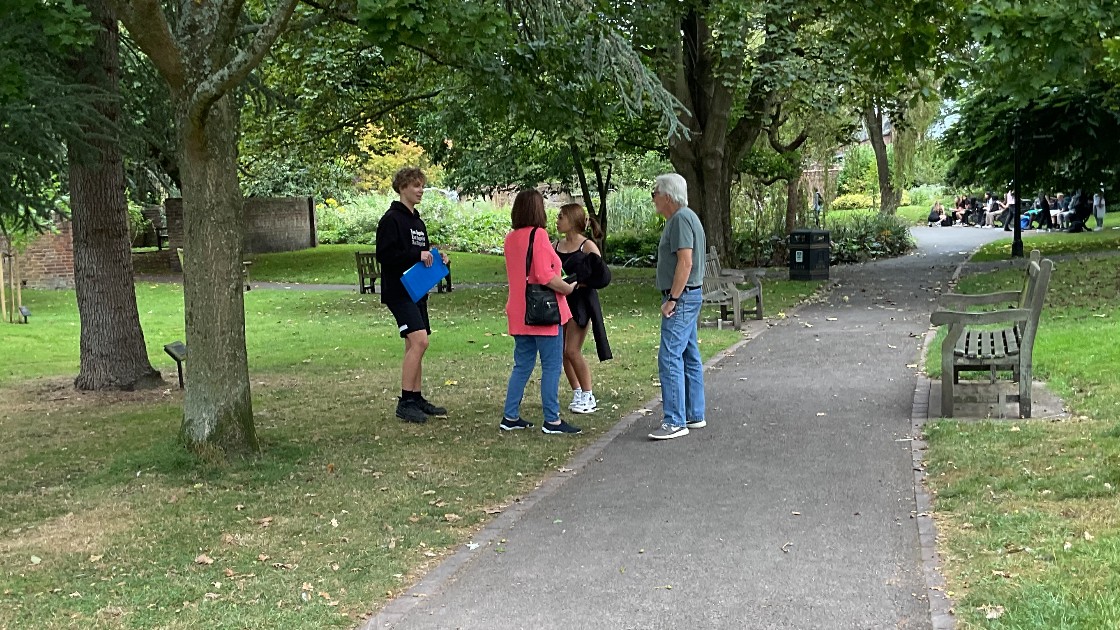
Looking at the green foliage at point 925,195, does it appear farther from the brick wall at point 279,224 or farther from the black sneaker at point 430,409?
the black sneaker at point 430,409

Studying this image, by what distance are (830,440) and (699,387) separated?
3.52ft

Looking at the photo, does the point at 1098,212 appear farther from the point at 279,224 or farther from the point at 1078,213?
the point at 279,224

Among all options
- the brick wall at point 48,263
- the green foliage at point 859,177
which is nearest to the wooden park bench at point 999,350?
the brick wall at point 48,263

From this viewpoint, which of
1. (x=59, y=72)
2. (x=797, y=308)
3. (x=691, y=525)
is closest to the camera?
(x=691, y=525)

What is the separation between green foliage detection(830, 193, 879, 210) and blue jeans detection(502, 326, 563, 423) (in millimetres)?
46377

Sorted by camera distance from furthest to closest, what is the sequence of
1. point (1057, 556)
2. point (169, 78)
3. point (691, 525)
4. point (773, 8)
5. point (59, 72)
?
1. point (773, 8)
2. point (59, 72)
3. point (169, 78)
4. point (691, 525)
5. point (1057, 556)

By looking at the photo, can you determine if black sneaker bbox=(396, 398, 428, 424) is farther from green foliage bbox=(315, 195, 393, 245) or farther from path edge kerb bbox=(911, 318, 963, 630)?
green foliage bbox=(315, 195, 393, 245)

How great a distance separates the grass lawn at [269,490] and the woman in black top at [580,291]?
0.29m

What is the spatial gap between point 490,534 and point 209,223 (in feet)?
9.26

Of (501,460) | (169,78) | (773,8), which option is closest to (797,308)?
(773,8)

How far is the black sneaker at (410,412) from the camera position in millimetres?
9140

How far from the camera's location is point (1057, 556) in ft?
16.4

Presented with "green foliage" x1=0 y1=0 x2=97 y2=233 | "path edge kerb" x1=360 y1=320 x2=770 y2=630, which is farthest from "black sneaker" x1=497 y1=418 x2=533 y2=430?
"green foliage" x1=0 y1=0 x2=97 y2=233

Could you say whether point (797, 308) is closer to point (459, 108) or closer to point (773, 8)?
point (773, 8)
